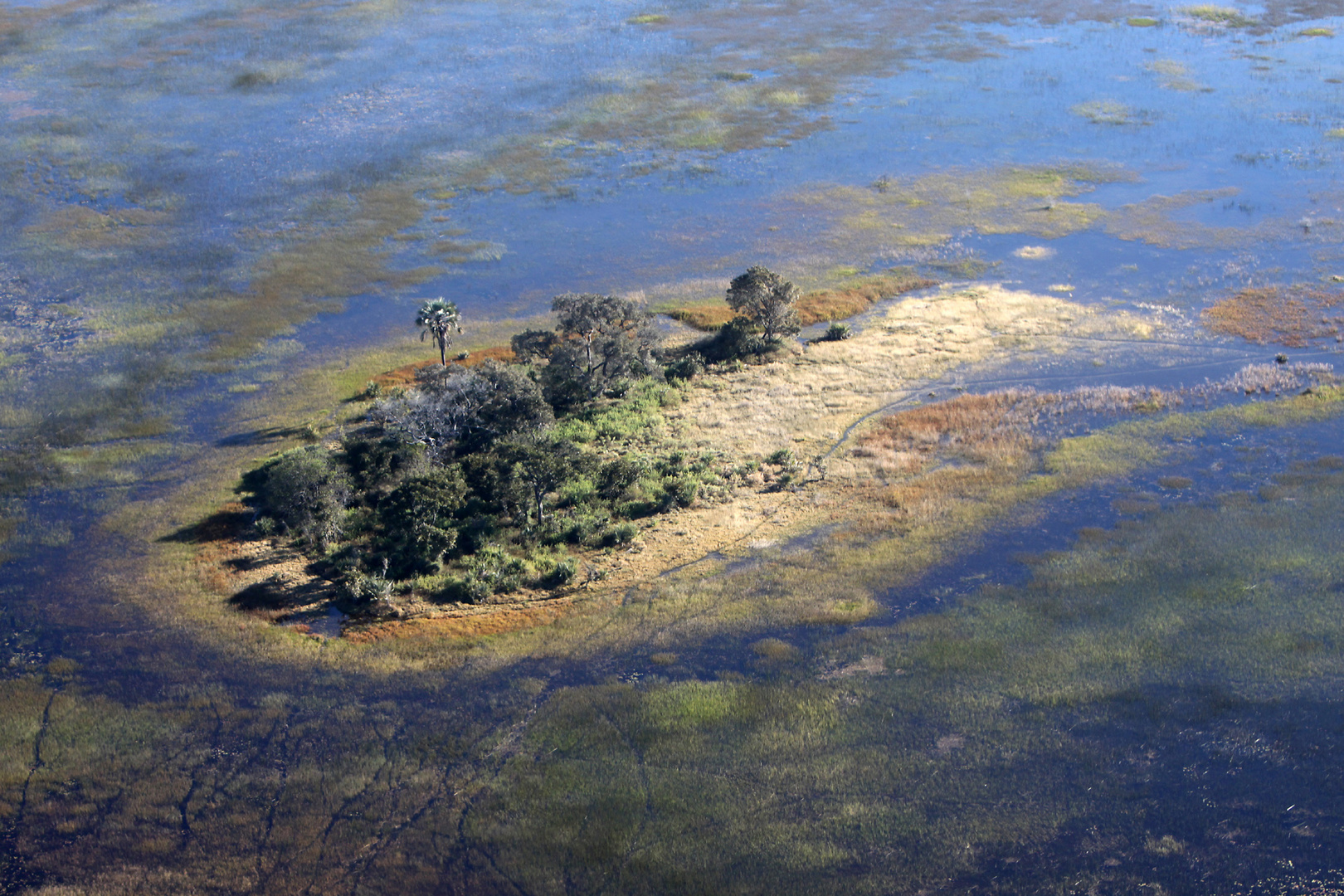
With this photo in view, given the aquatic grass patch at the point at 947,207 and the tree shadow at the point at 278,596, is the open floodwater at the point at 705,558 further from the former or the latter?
the tree shadow at the point at 278,596

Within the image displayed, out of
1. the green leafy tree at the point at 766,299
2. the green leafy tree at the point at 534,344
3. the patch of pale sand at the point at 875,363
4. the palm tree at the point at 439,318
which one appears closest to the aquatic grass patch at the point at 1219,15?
the patch of pale sand at the point at 875,363

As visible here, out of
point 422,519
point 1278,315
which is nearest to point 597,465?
point 422,519

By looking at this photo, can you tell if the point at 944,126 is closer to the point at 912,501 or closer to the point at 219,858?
the point at 912,501

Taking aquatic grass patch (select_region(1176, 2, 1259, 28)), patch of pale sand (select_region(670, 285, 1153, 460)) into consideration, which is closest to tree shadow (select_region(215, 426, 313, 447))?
patch of pale sand (select_region(670, 285, 1153, 460))

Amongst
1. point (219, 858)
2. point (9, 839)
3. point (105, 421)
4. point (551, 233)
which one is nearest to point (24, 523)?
point (105, 421)

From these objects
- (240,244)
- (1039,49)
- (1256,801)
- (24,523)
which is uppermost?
(1039,49)
